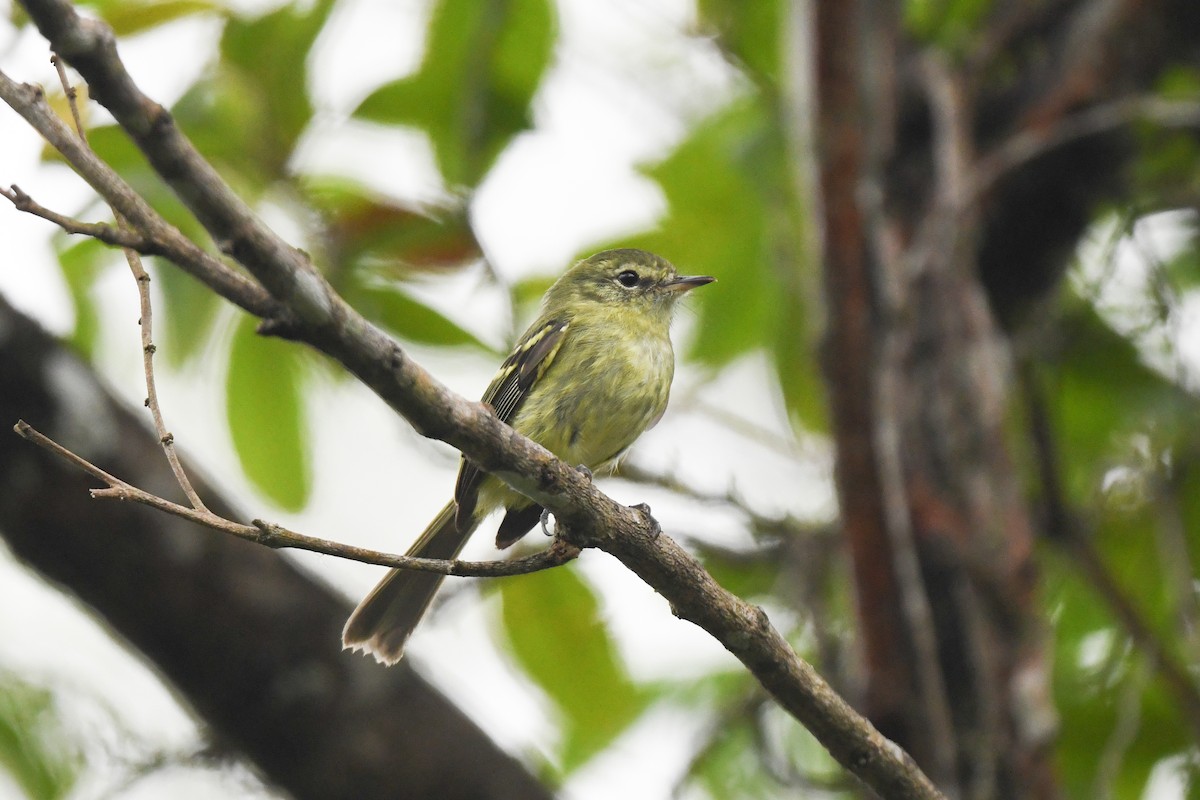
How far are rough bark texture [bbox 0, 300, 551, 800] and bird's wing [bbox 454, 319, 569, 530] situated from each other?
0.60 meters

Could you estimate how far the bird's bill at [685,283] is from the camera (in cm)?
417

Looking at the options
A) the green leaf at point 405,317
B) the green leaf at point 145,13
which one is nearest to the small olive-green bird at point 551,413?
the green leaf at point 405,317

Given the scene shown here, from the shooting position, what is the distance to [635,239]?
444 centimetres

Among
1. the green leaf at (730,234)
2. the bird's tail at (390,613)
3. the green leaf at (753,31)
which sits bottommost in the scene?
the bird's tail at (390,613)

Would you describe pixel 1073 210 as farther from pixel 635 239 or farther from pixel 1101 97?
pixel 635 239

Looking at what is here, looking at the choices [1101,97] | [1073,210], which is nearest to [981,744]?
[1073,210]

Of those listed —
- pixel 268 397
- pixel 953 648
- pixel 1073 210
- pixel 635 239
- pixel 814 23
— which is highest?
pixel 1073 210

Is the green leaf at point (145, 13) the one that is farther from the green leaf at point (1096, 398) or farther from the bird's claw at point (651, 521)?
the green leaf at point (1096, 398)

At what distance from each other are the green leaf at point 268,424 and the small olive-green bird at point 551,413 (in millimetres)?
537

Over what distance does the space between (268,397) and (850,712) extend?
7.75 feet

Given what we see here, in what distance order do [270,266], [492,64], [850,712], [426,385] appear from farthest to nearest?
[492,64], [850,712], [426,385], [270,266]

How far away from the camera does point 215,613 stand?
3725 millimetres

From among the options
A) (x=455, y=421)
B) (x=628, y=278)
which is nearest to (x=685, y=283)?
(x=628, y=278)

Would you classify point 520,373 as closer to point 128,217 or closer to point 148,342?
point 148,342
